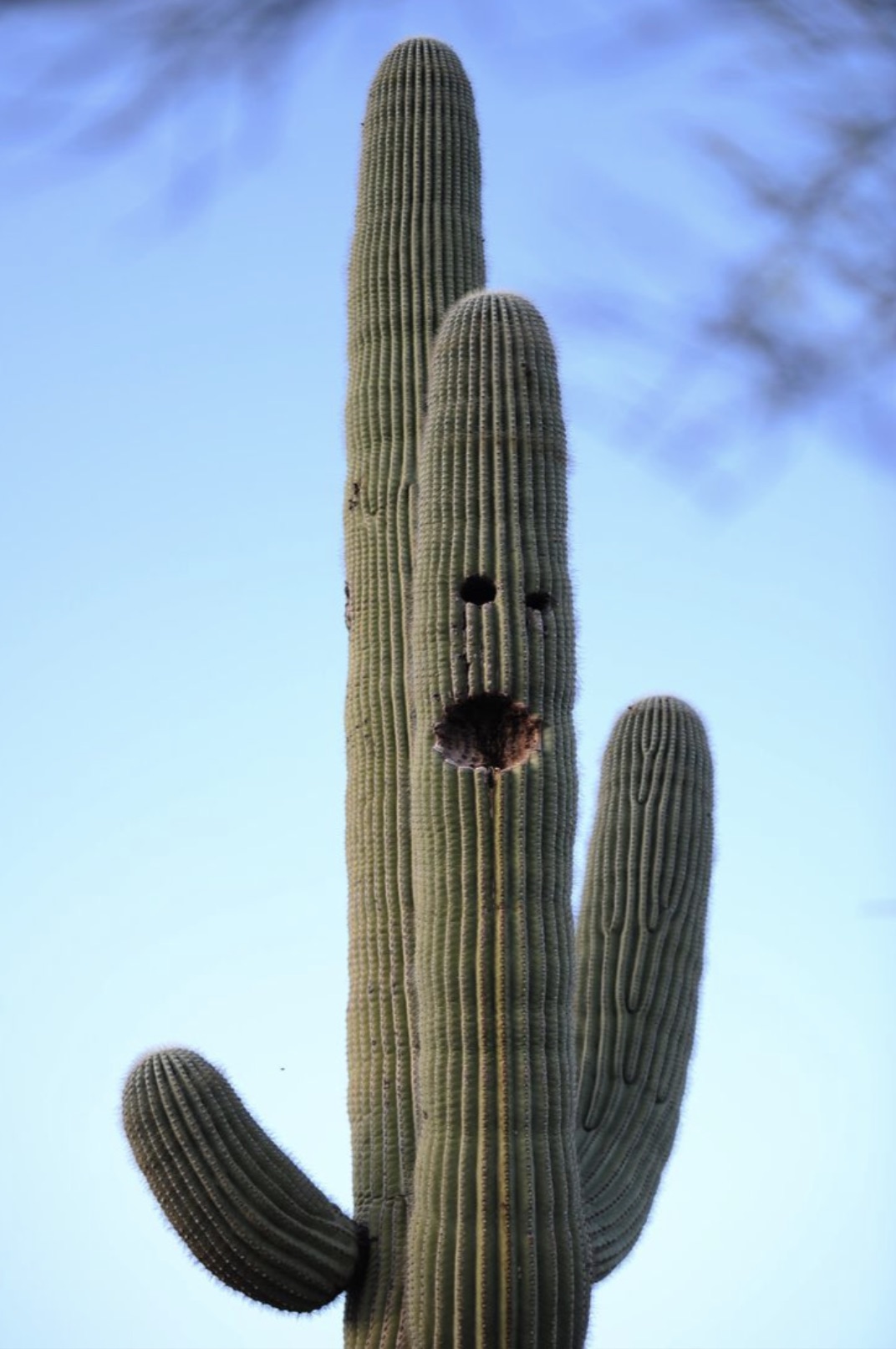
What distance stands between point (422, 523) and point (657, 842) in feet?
6.01

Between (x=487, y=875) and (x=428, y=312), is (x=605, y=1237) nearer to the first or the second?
(x=487, y=875)

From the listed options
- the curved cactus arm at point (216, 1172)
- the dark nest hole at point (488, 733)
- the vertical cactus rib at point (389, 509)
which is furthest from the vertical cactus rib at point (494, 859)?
A: the vertical cactus rib at point (389, 509)

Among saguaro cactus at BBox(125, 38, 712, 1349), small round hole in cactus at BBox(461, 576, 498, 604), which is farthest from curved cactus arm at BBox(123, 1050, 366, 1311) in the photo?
small round hole in cactus at BBox(461, 576, 498, 604)

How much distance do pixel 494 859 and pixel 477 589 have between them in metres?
1.07

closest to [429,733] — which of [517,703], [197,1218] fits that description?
[517,703]

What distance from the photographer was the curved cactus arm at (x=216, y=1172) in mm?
8305

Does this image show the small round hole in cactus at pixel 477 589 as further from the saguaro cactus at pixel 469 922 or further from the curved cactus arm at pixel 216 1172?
the curved cactus arm at pixel 216 1172

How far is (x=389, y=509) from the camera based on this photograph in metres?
10.3

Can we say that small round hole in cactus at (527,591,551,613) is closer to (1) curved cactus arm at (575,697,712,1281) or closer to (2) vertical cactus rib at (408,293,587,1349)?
(2) vertical cactus rib at (408,293,587,1349)

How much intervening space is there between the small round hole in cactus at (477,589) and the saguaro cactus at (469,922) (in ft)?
0.05

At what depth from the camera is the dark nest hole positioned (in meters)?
8.47

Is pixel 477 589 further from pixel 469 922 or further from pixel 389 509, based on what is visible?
pixel 389 509

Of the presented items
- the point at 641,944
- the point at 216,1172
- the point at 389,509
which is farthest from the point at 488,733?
the point at 389,509

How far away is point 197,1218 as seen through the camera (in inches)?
329
